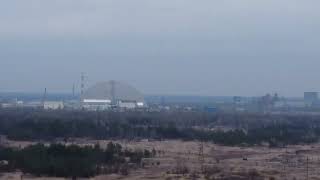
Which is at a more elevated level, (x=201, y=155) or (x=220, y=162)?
(x=201, y=155)

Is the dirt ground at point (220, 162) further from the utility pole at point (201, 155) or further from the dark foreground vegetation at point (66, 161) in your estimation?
the dark foreground vegetation at point (66, 161)

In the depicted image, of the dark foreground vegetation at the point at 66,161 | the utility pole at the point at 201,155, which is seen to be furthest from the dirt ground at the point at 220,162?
the dark foreground vegetation at the point at 66,161

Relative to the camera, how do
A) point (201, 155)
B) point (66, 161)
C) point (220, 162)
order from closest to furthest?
1. point (66, 161)
2. point (220, 162)
3. point (201, 155)

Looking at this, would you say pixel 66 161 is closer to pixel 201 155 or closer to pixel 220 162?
pixel 220 162

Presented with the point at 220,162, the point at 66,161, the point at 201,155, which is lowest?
the point at 220,162

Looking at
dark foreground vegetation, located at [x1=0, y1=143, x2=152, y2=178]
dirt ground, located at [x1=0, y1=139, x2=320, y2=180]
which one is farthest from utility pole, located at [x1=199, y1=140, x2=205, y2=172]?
dark foreground vegetation, located at [x1=0, y1=143, x2=152, y2=178]

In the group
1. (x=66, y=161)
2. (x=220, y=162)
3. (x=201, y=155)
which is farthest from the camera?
(x=201, y=155)

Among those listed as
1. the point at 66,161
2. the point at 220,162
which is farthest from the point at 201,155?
the point at 66,161

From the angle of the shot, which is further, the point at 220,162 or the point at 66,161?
the point at 220,162
